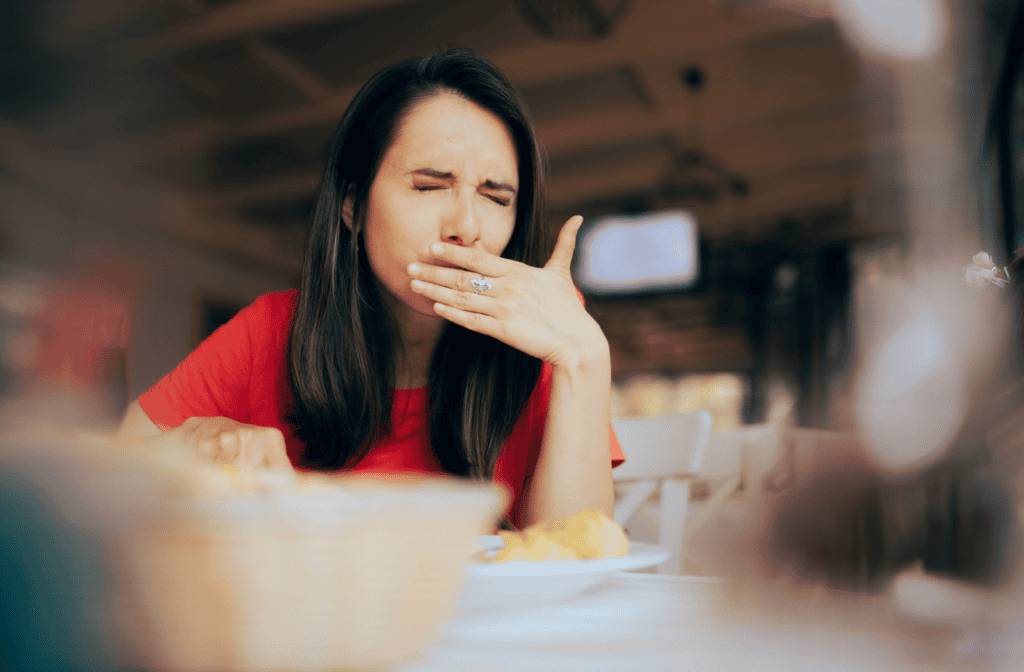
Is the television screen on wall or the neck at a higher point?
the television screen on wall

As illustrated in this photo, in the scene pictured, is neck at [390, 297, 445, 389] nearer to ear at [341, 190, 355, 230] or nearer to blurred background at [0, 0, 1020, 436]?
ear at [341, 190, 355, 230]

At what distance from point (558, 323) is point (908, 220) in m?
6.18

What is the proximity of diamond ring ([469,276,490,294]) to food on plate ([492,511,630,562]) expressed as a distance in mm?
424

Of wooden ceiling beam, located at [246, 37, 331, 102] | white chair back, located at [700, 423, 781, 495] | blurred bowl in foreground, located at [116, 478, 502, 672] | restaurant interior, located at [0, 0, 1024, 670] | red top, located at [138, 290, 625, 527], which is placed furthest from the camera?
wooden ceiling beam, located at [246, 37, 331, 102]

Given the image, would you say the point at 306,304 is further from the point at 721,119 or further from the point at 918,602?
the point at 721,119

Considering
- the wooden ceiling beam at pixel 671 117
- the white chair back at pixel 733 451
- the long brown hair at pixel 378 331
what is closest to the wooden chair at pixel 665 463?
the white chair back at pixel 733 451

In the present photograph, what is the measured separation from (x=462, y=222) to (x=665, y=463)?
788 millimetres

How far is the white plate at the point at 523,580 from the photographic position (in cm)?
47

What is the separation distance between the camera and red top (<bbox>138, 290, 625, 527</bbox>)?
1122 millimetres

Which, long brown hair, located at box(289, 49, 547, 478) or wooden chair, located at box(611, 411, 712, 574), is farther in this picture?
wooden chair, located at box(611, 411, 712, 574)

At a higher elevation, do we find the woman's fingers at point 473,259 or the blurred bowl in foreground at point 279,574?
the woman's fingers at point 473,259

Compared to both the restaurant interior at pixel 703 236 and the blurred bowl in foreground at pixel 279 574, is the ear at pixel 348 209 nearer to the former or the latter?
the restaurant interior at pixel 703 236

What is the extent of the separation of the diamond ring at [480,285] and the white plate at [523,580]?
477mm

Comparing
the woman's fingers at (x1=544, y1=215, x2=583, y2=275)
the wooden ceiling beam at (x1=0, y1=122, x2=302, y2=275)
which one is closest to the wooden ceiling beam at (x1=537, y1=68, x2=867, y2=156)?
the wooden ceiling beam at (x1=0, y1=122, x2=302, y2=275)
